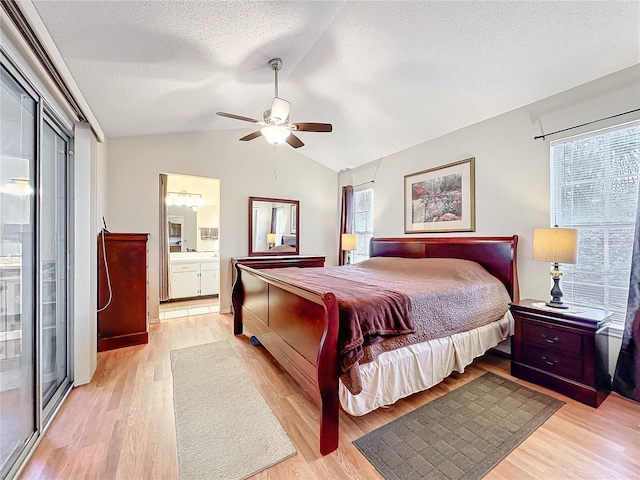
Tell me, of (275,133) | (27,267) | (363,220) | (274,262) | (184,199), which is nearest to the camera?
(27,267)

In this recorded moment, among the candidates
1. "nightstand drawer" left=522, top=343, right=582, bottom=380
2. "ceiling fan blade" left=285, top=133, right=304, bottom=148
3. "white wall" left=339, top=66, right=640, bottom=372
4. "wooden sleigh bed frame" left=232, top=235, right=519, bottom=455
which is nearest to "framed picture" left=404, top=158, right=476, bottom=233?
"white wall" left=339, top=66, right=640, bottom=372

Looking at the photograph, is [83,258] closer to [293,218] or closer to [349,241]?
[293,218]

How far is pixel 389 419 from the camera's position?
189 cm

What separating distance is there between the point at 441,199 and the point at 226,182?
335cm

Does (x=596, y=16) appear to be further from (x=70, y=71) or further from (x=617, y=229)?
(x=70, y=71)

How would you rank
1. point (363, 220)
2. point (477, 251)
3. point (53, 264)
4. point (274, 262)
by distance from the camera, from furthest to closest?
point (363, 220) → point (274, 262) → point (477, 251) → point (53, 264)

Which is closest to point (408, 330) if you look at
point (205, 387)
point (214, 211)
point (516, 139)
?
point (205, 387)

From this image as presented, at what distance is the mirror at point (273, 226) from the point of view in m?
4.89

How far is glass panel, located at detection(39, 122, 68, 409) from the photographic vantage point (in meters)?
1.91

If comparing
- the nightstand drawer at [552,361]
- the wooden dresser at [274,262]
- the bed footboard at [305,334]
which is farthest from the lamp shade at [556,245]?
the wooden dresser at [274,262]

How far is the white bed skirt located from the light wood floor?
192 mm

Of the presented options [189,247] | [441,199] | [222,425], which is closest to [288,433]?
[222,425]

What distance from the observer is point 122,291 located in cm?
316

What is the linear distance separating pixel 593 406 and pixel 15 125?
4091 millimetres
